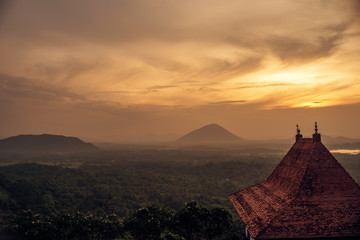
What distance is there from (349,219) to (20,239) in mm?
31840

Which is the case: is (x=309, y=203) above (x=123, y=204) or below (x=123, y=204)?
above

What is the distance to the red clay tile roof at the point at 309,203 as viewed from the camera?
12.2 metres

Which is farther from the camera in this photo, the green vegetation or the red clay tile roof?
the green vegetation

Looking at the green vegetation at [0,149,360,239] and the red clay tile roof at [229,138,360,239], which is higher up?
the red clay tile roof at [229,138,360,239]

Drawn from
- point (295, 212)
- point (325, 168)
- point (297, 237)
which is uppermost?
point (325, 168)

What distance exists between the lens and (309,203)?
42.9 feet

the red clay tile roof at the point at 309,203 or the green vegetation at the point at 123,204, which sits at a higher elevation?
the red clay tile roof at the point at 309,203

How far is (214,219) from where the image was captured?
23453 mm

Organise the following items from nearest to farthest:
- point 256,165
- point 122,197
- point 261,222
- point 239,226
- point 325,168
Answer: point 261,222, point 325,168, point 239,226, point 122,197, point 256,165

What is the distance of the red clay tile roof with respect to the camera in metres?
12.2

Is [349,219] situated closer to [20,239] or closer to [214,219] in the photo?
[214,219]

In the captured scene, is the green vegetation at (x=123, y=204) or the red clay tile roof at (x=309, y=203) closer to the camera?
the red clay tile roof at (x=309, y=203)

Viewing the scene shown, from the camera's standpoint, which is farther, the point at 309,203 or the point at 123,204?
the point at 123,204

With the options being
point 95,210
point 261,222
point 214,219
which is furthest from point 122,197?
point 261,222
